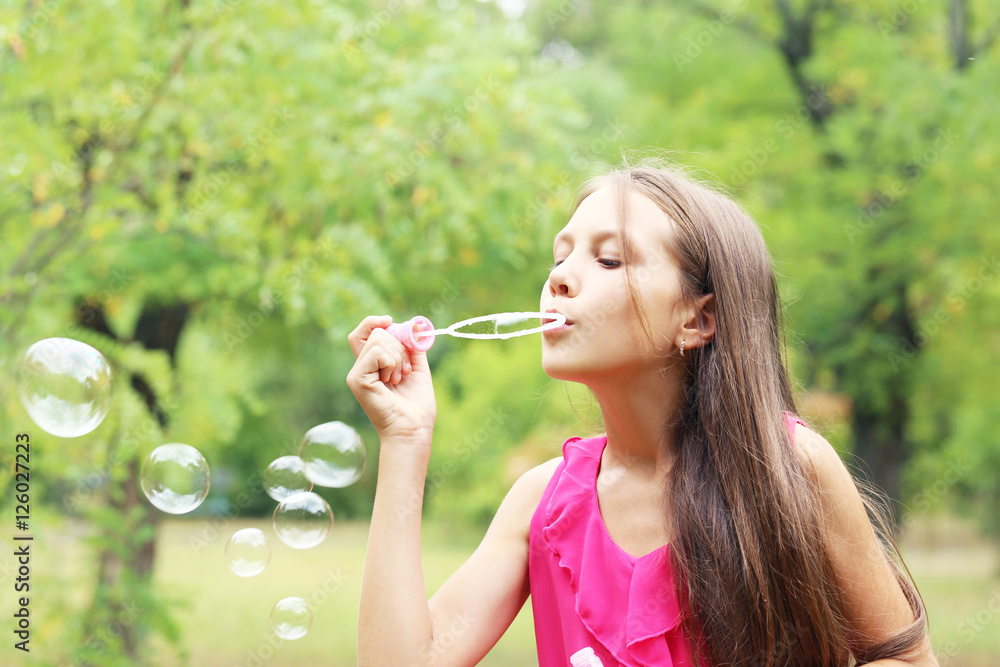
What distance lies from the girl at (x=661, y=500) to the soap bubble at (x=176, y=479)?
3.05 ft

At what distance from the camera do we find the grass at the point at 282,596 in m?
4.41

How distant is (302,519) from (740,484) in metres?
1.13

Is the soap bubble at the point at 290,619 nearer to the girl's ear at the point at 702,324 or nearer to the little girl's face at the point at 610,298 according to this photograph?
the little girl's face at the point at 610,298

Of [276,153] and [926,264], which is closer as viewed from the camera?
[276,153]

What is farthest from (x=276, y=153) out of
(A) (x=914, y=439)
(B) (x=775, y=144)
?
(A) (x=914, y=439)

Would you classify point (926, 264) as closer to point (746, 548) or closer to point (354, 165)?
point (354, 165)

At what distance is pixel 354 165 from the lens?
14.0ft

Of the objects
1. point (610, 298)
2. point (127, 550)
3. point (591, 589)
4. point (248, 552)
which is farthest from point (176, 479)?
point (127, 550)

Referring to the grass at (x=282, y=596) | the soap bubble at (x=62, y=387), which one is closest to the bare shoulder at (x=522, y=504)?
the soap bubble at (x=62, y=387)

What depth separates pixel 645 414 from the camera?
5.07ft

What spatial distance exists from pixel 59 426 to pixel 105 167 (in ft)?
6.70

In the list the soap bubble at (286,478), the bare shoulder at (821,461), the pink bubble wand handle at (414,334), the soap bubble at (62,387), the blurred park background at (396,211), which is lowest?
the bare shoulder at (821,461)

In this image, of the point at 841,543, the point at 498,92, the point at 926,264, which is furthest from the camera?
the point at 926,264

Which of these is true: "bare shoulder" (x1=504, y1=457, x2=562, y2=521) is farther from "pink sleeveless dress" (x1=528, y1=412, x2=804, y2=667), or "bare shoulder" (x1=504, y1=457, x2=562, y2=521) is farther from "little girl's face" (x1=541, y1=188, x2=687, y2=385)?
"little girl's face" (x1=541, y1=188, x2=687, y2=385)
